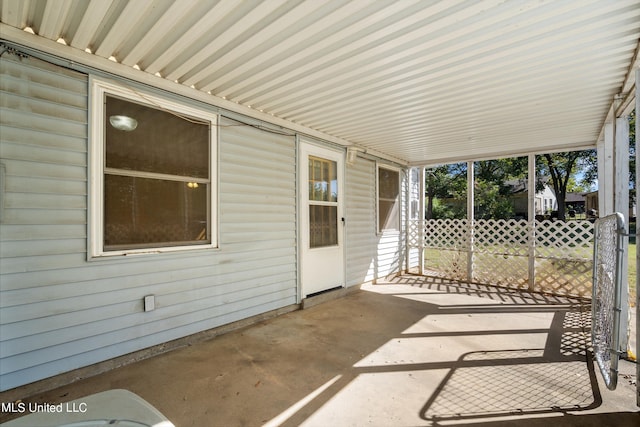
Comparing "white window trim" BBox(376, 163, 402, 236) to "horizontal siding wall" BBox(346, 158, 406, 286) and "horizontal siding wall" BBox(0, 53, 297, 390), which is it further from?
"horizontal siding wall" BBox(0, 53, 297, 390)

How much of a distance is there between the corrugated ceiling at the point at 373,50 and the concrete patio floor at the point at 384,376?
2608 mm

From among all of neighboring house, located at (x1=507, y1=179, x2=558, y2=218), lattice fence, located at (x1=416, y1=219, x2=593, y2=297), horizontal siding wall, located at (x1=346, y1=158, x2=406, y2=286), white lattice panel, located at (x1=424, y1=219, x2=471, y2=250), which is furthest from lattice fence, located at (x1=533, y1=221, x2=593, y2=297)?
neighboring house, located at (x1=507, y1=179, x2=558, y2=218)

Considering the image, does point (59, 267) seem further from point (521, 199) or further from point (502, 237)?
point (521, 199)

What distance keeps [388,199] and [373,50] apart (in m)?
4.24

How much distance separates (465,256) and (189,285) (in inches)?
211

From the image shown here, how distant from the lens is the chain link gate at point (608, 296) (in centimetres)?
190

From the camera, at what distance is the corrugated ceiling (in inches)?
74.4

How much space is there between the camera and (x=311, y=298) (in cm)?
437

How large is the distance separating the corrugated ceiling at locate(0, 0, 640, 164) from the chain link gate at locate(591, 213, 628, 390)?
134cm

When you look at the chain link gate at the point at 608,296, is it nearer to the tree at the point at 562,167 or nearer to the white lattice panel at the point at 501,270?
the white lattice panel at the point at 501,270

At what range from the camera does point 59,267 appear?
2.27 meters

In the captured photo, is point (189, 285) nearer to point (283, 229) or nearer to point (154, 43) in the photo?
point (283, 229)

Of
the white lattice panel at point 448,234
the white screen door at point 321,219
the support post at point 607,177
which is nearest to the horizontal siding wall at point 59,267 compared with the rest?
the white screen door at point 321,219

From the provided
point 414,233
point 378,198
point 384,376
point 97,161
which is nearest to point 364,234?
point 378,198
